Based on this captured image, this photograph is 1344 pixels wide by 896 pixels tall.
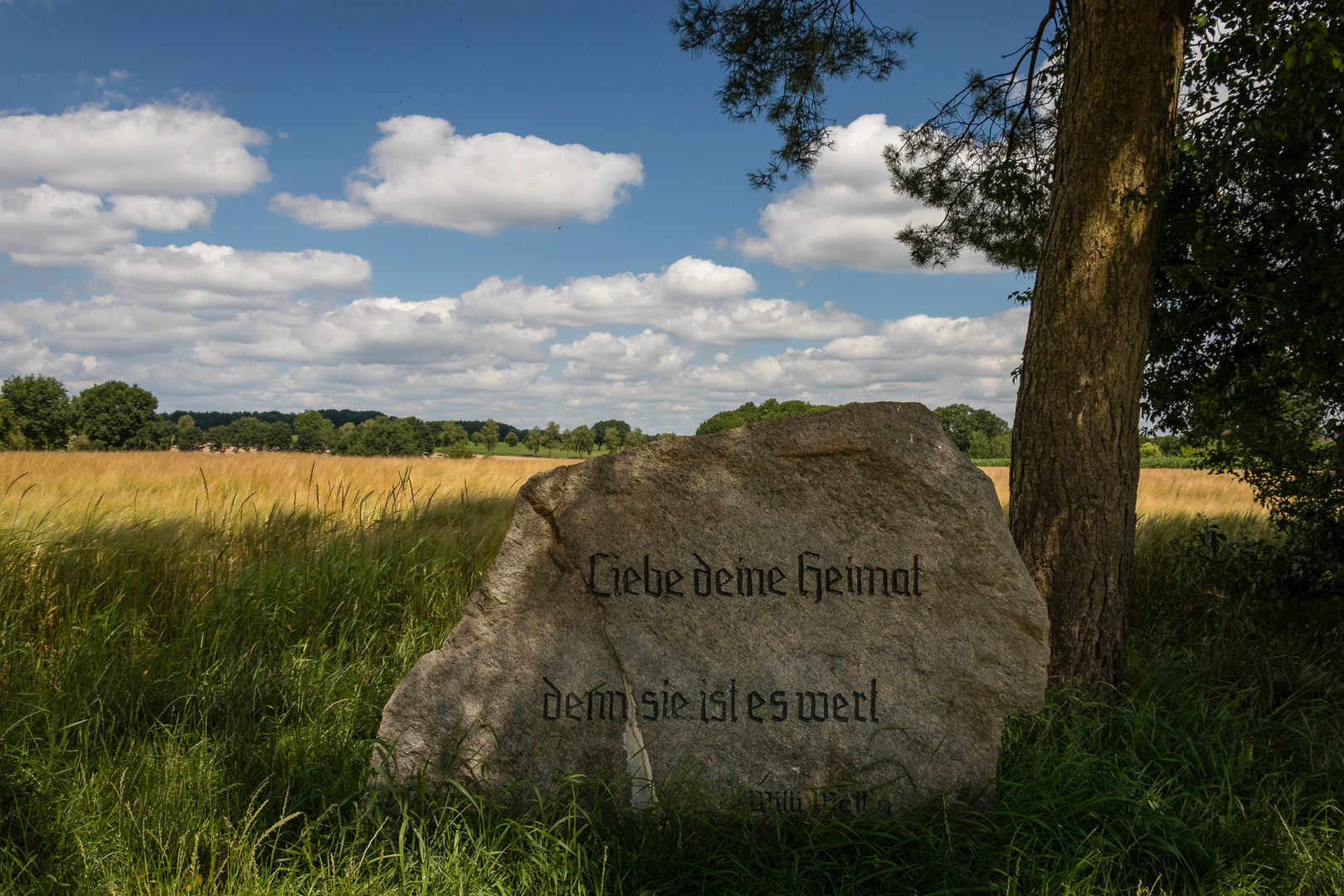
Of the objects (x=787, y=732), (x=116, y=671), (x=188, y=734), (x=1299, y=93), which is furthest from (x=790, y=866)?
(x=1299, y=93)

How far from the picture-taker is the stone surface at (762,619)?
287cm

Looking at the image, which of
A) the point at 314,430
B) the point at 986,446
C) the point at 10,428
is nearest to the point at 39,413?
the point at 10,428

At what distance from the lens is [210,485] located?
7422 millimetres

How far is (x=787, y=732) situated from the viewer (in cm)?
288

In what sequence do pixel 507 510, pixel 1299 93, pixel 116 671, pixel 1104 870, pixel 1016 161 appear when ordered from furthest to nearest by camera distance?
pixel 507 510
pixel 1016 161
pixel 116 671
pixel 1299 93
pixel 1104 870

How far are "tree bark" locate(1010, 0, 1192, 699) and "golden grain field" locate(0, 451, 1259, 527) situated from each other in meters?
3.42

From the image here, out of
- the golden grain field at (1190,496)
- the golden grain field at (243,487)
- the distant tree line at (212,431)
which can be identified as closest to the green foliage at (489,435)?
the distant tree line at (212,431)

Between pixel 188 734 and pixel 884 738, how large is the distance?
2726 mm

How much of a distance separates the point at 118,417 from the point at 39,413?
4.51m

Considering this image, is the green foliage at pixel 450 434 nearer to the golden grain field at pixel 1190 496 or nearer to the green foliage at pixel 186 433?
the green foliage at pixel 186 433

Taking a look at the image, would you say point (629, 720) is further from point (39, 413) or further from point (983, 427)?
point (39, 413)

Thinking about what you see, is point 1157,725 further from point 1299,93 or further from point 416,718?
point 416,718

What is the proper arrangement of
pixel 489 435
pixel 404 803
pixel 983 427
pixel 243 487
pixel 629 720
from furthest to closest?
1. pixel 489 435
2. pixel 983 427
3. pixel 243 487
4. pixel 629 720
5. pixel 404 803

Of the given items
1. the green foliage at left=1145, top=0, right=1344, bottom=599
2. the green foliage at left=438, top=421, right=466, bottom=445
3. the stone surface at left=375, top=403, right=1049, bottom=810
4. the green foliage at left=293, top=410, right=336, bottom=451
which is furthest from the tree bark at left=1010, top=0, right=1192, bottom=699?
the green foliage at left=438, top=421, right=466, bottom=445
